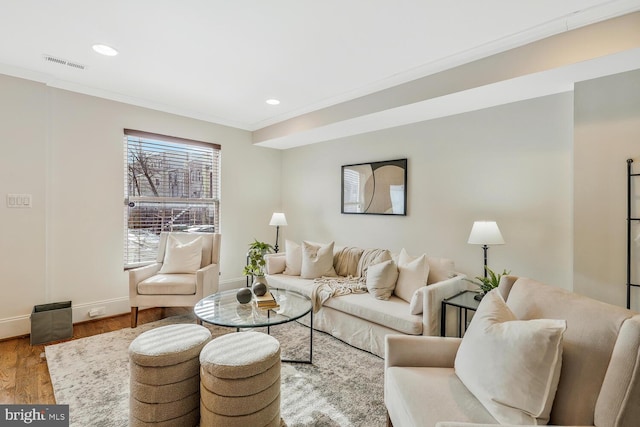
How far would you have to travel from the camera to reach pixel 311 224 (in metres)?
4.68

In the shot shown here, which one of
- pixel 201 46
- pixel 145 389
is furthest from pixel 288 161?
pixel 145 389

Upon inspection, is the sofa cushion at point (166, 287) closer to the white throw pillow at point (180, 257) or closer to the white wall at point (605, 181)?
the white throw pillow at point (180, 257)

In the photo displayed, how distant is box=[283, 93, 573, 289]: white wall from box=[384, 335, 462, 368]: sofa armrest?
1.68 meters

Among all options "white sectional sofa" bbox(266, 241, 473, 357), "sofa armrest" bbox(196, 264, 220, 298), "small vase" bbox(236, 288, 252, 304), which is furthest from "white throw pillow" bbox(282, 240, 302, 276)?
"small vase" bbox(236, 288, 252, 304)

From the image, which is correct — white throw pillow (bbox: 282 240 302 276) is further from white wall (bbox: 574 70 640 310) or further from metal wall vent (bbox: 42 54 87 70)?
metal wall vent (bbox: 42 54 87 70)

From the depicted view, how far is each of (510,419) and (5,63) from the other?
4388mm

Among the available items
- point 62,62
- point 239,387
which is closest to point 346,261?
point 239,387

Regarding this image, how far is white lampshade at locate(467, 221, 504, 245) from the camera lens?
2527 mm

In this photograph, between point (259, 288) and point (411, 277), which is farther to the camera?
point (411, 277)

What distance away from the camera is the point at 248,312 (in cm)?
234

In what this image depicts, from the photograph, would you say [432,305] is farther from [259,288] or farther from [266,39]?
[266,39]

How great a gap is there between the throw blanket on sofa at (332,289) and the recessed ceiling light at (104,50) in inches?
106

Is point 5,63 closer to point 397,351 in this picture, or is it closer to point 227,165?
point 227,165

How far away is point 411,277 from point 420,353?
4.08 ft
